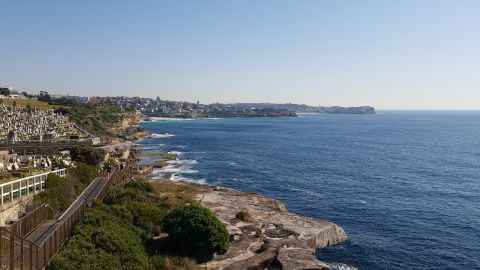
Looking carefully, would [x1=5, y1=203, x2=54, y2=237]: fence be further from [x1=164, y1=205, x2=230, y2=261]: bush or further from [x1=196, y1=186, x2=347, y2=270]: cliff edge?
[x1=196, y1=186, x2=347, y2=270]: cliff edge

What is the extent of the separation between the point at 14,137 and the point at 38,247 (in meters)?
62.3

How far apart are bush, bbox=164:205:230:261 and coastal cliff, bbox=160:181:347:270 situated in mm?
929

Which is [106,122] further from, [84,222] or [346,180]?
[84,222]

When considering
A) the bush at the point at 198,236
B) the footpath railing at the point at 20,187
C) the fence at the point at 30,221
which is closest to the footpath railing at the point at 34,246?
the fence at the point at 30,221

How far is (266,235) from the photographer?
36719 mm

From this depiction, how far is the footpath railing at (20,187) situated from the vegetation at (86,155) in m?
24.7

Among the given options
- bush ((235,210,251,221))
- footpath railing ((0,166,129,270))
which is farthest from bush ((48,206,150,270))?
bush ((235,210,251,221))

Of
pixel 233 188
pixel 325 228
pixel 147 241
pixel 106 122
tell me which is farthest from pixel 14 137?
pixel 106 122

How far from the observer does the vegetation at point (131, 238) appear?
21830 mm

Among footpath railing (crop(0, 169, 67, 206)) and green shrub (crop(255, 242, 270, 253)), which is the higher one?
footpath railing (crop(0, 169, 67, 206))

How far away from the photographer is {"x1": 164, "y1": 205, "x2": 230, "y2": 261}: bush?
Result: 30.0 meters

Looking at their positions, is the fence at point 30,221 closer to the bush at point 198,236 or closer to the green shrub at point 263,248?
the bush at point 198,236

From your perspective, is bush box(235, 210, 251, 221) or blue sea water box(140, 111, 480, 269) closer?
blue sea water box(140, 111, 480, 269)

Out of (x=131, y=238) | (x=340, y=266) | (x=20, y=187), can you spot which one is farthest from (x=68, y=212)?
(x=340, y=266)
